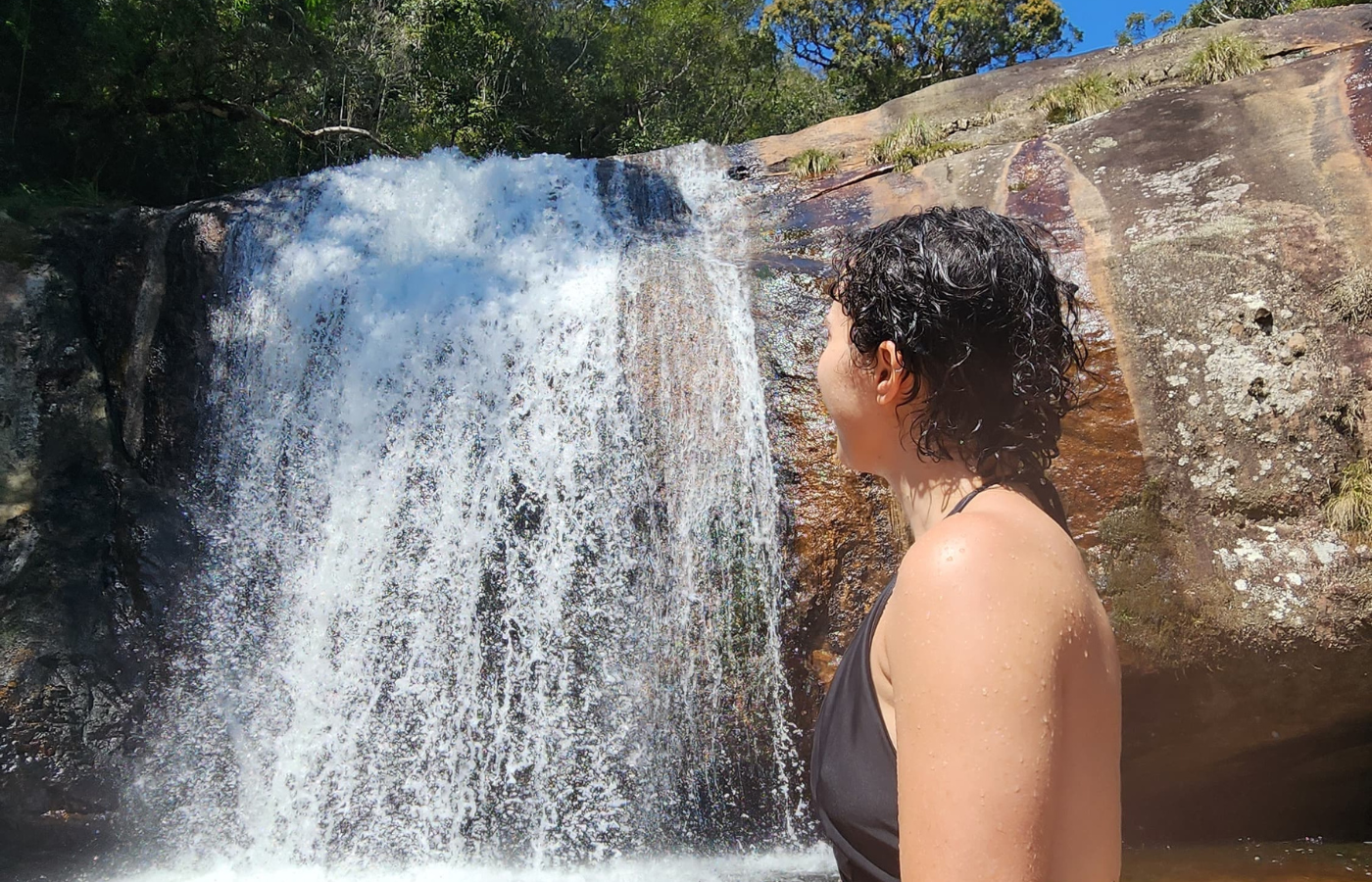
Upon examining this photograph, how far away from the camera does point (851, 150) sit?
743 cm

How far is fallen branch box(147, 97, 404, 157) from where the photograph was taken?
985 centimetres

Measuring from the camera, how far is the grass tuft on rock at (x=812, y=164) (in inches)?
284

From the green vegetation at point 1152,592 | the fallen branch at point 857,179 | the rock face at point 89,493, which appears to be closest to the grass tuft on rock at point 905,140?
the fallen branch at point 857,179

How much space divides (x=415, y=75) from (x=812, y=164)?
8.70 m

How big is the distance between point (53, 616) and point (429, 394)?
90.7 inches

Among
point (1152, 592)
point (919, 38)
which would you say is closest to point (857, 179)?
point (1152, 592)

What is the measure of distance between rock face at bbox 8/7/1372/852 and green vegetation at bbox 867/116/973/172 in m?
0.23

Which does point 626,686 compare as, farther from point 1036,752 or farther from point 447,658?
point 1036,752

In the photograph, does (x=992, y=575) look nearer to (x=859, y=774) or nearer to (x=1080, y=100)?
(x=859, y=774)

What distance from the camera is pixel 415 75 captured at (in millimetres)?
14016

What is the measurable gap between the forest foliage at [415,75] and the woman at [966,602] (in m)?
7.27

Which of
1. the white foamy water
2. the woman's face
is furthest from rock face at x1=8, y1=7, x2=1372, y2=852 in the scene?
the woman's face

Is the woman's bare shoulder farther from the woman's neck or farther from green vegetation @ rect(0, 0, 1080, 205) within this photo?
green vegetation @ rect(0, 0, 1080, 205)

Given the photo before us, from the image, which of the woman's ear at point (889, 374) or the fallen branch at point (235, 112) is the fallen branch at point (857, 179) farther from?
the fallen branch at point (235, 112)
